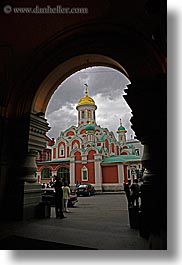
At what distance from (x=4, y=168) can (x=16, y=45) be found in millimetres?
1577

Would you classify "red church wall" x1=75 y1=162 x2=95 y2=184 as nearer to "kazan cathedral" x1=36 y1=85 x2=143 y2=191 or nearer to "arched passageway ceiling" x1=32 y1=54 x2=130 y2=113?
"kazan cathedral" x1=36 y1=85 x2=143 y2=191

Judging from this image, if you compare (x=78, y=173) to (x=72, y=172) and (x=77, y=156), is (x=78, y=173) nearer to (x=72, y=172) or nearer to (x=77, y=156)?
(x=72, y=172)

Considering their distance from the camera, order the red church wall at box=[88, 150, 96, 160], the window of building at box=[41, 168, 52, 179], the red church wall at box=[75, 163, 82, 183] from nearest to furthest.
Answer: the red church wall at box=[75, 163, 82, 183]
the red church wall at box=[88, 150, 96, 160]
the window of building at box=[41, 168, 52, 179]

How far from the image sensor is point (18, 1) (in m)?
2.52

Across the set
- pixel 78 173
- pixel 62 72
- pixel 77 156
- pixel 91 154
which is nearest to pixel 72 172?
pixel 78 173

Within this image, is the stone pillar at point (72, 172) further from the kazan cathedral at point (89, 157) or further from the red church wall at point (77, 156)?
the red church wall at point (77, 156)

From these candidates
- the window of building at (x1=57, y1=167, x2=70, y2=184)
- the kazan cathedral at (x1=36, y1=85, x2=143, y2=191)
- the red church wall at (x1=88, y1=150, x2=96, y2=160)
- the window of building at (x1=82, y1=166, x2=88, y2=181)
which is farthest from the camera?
the window of building at (x1=57, y1=167, x2=70, y2=184)

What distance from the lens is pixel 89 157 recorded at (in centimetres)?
1376

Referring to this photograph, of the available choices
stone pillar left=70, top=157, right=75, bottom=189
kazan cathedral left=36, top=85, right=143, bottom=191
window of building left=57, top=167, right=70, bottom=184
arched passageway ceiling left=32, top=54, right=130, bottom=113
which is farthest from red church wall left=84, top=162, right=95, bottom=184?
arched passageway ceiling left=32, top=54, right=130, bottom=113

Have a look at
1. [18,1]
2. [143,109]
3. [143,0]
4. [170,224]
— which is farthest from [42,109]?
[170,224]

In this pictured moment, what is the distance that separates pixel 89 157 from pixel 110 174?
1646mm

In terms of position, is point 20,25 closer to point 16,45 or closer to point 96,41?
point 16,45

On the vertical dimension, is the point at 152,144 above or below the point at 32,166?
above

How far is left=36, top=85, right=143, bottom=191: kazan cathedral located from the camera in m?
12.9
